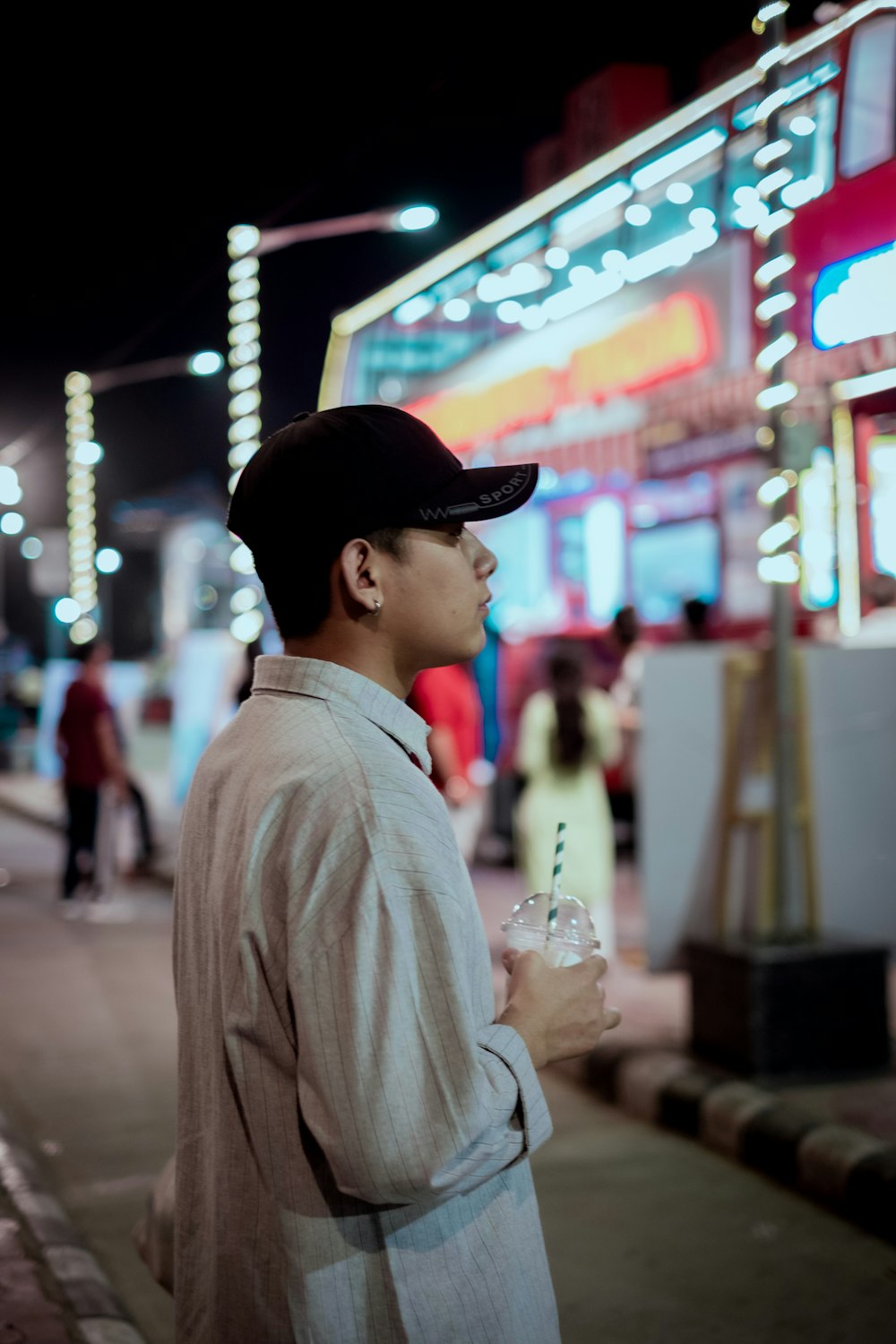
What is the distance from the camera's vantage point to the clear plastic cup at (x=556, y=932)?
193 centimetres

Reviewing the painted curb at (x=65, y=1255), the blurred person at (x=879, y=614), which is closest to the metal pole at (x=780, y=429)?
the blurred person at (x=879, y=614)

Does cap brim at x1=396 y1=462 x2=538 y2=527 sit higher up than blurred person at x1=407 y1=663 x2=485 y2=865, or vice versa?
cap brim at x1=396 y1=462 x2=538 y2=527

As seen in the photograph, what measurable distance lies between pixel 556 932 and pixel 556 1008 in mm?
265

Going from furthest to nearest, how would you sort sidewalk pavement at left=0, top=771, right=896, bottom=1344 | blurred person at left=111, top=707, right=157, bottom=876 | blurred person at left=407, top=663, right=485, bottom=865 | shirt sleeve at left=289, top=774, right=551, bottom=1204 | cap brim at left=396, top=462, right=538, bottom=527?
blurred person at left=111, top=707, right=157, bottom=876 → blurred person at left=407, top=663, right=485, bottom=865 → sidewalk pavement at left=0, top=771, right=896, bottom=1344 → cap brim at left=396, top=462, right=538, bottom=527 → shirt sleeve at left=289, top=774, right=551, bottom=1204

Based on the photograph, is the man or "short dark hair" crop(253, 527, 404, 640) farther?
"short dark hair" crop(253, 527, 404, 640)

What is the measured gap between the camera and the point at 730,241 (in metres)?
8.88

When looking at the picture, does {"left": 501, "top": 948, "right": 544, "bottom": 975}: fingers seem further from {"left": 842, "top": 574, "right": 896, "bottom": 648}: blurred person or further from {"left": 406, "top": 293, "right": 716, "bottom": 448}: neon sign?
{"left": 406, "top": 293, "right": 716, "bottom": 448}: neon sign

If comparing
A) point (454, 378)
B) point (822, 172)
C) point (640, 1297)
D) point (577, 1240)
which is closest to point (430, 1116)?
point (640, 1297)

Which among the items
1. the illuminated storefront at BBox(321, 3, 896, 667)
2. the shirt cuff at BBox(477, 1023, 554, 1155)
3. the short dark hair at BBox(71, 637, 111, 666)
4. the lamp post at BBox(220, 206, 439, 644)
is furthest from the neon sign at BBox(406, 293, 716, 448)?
the shirt cuff at BBox(477, 1023, 554, 1155)

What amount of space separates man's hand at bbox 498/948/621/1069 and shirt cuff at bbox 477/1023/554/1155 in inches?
1.6

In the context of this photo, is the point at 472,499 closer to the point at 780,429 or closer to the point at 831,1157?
the point at 831,1157

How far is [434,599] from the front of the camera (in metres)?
1.71

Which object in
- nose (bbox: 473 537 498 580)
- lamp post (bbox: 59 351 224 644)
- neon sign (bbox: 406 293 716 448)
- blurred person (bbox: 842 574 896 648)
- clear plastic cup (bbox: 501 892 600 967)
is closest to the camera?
nose (bbox: 473 537 498 580)

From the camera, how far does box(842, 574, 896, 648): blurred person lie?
307 inches
